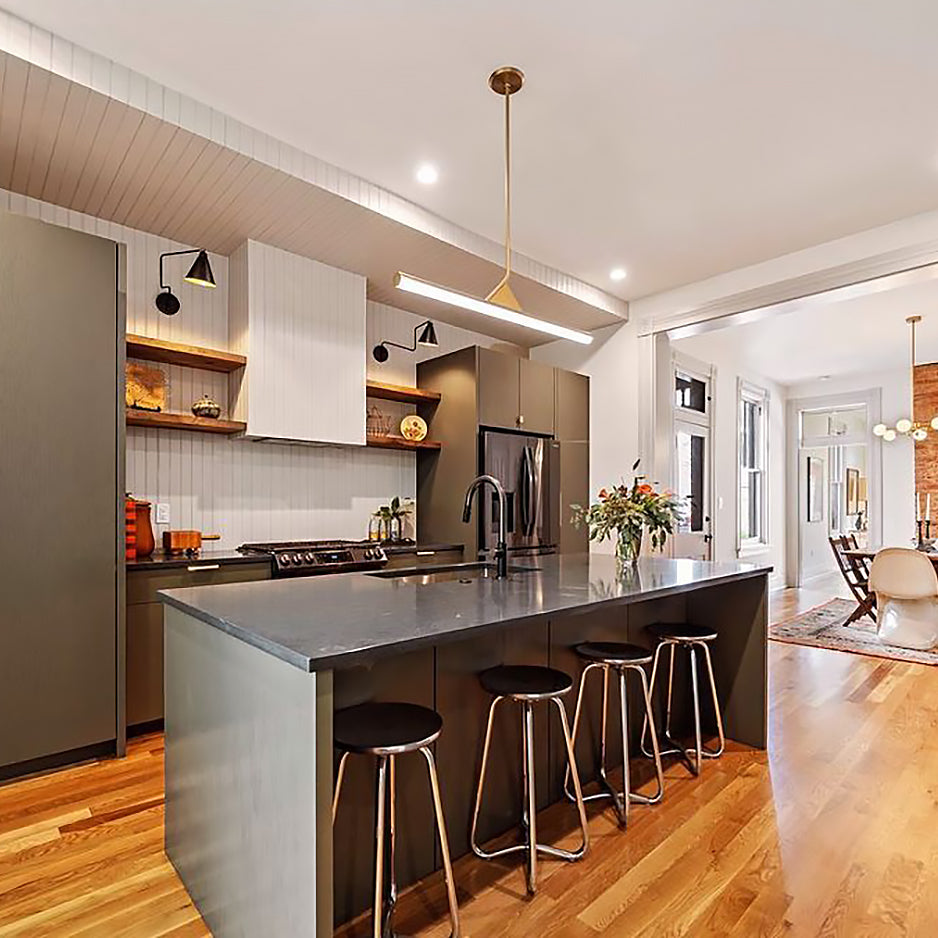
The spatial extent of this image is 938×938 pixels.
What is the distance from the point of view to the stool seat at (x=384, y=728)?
150 centimetres

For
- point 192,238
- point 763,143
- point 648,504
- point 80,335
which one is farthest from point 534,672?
point 192,238

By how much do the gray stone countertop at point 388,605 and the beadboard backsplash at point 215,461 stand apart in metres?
1.77

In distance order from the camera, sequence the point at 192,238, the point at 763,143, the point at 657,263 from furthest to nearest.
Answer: the point at 657,263, the point at 192,238, the point at 763,143

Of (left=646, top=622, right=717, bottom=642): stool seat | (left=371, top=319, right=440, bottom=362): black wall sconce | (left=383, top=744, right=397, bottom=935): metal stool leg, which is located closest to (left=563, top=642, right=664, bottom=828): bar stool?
(left=646, top=622, right=717, bottom=642): stool seat

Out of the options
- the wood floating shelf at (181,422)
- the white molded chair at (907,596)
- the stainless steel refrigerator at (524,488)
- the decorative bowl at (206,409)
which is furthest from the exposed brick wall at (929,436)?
the decorative bowl at (206,409)

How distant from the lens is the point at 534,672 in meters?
2.08

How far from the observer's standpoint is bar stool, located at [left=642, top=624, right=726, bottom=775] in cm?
271

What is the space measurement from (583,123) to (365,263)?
1725 mm

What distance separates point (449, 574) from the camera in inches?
111

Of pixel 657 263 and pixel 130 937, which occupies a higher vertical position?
pixel 657 263

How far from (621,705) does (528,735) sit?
68 cm

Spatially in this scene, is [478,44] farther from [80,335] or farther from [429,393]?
[429,393]

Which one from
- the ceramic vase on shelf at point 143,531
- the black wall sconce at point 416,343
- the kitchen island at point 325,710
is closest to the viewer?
the kitchen island at point 325,710

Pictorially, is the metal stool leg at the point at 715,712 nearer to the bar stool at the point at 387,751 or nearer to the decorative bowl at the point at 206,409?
the bar stool at the point at 387,751
